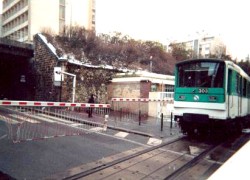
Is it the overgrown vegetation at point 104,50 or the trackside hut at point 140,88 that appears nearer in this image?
the trackside hut at point 140,88

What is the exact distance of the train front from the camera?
403 inches

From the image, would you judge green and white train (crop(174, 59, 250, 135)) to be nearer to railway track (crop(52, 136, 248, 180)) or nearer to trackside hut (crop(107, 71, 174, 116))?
railway track (crop(52, 136, 248, 180))

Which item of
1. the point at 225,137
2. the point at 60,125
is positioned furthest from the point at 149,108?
the point at 60,125

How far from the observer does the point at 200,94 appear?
10.6 metres

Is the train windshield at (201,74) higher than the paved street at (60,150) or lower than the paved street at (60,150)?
higher

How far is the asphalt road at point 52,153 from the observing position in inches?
232

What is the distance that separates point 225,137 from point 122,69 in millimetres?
14679

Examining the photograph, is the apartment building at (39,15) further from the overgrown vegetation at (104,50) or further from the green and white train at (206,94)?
the green and white train at (206,94)

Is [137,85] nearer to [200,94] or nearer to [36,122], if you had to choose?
[200,94]

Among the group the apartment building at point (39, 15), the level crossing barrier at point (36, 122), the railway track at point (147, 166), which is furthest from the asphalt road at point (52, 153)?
the apartment building at point (39, 15)

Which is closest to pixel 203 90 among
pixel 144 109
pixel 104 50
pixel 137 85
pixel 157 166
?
pixel 157 166

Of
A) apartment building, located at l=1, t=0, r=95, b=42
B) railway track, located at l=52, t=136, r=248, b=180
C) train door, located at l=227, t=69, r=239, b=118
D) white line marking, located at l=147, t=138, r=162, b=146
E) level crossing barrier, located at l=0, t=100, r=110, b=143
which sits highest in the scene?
apartment building, located at l=1, t=0, r=95, b=42

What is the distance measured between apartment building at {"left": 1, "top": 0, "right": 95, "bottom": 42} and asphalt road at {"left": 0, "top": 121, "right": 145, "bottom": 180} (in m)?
37.5

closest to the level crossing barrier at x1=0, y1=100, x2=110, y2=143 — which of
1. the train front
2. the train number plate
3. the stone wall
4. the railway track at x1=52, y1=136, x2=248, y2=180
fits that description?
the railway track at x1=52, y1=136, x2=248, y2=180
